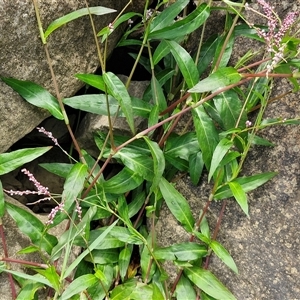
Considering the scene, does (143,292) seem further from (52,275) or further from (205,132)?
(205,132)

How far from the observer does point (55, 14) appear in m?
1.45

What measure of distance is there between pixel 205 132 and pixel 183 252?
448mm

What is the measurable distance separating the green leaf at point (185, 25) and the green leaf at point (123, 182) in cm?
50

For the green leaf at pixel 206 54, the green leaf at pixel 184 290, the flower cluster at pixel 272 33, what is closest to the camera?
the flower cluster at pixel 272 33

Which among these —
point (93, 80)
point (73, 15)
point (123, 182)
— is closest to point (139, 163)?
point (123, 182)

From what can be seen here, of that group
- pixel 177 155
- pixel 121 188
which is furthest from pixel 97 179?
pixel 177 155

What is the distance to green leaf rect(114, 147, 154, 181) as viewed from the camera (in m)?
1.55

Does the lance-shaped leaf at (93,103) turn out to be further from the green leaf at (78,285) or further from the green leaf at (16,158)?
the green leaf at (78,285)

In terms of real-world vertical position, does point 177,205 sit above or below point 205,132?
below

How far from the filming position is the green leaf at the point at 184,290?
157cm

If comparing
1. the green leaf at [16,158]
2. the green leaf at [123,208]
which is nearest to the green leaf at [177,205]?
the green leaf at [123,208]

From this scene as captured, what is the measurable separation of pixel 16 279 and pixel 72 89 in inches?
28.6

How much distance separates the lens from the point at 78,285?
1424 millimetres

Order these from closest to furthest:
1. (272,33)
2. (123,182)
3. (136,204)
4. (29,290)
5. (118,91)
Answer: (272,33) → (118,91) → (29,290) → (123,182) → (136,204)
